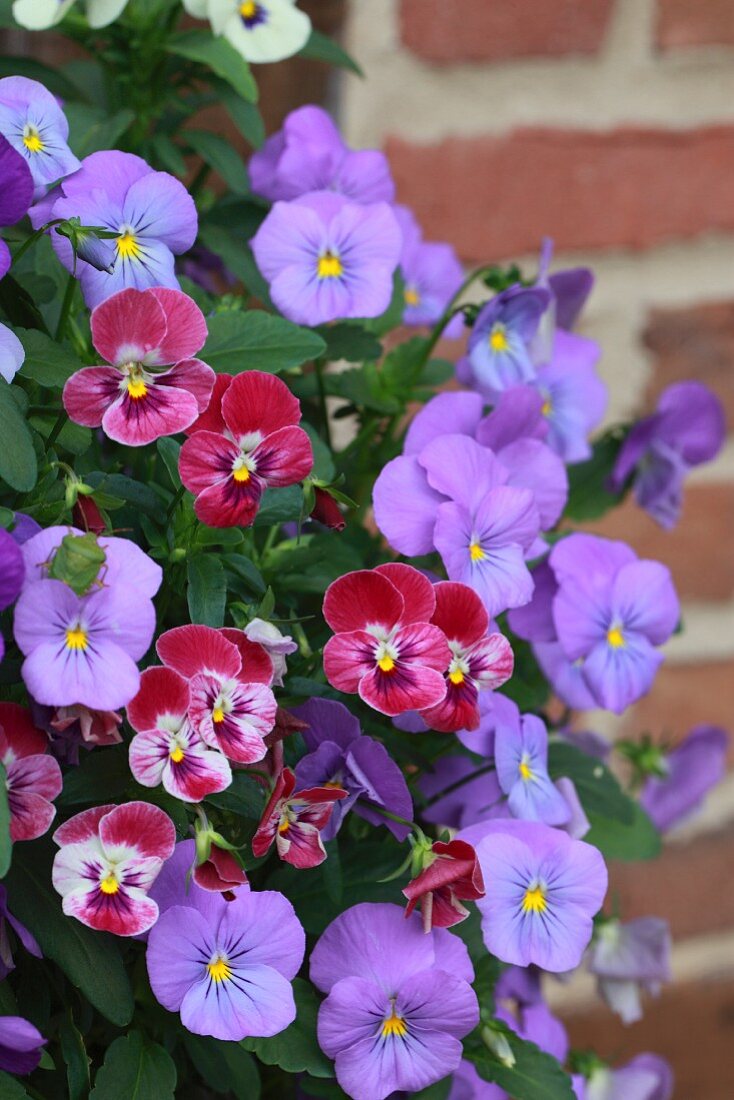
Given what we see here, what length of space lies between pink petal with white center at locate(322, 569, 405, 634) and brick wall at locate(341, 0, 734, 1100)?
412mm

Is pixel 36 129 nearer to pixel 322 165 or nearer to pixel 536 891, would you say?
pixel 322 165

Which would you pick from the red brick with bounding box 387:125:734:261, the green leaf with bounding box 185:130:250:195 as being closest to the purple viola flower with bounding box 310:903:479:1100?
the green leaf with bounding box 185:130:250:195

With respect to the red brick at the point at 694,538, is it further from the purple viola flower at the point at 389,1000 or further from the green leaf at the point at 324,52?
the purple viola flower at the point at 389,1000

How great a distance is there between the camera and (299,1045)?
41 centimetres

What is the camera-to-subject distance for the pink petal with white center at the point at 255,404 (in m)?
0.39

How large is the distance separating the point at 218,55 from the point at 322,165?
0.06m

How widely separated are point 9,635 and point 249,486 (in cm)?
8

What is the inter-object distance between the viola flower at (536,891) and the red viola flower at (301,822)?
0.07 meters

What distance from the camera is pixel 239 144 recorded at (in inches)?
29.1

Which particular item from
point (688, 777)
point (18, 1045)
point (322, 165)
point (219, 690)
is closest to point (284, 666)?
point (219, 690)

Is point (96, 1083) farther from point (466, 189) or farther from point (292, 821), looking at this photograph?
point (466, 189)

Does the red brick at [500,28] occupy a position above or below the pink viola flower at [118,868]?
above

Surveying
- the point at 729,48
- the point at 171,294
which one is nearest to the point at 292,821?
the point at 171,294

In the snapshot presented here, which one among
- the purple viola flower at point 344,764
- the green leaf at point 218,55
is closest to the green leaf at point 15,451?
the purple viola flower at point 344,764
